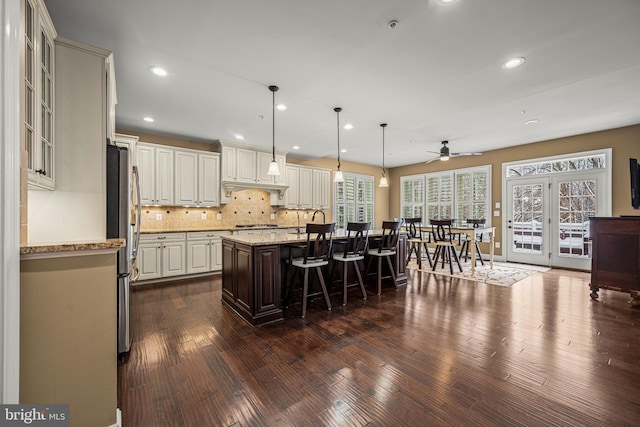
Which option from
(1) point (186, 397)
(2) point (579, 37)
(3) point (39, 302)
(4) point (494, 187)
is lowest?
(1) point (186, 397)

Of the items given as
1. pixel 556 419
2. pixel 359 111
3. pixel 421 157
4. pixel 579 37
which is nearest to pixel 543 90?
pixel 579 37

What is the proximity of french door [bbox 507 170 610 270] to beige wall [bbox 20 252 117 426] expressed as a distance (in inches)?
282

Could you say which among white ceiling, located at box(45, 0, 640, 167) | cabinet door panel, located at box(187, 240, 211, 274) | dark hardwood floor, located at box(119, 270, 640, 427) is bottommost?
dark hardwood floor, located at box(119, 270, 640, 427)

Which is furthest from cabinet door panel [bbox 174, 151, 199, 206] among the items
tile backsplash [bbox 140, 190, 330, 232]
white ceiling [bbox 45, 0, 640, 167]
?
white ceiling [bbox 45, 0, 640, 167]

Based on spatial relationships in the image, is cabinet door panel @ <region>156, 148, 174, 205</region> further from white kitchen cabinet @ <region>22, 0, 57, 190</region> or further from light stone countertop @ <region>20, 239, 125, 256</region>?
light stone countertop @ <region>20, 239, 125, 256</region>

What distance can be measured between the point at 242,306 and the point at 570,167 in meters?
6.80

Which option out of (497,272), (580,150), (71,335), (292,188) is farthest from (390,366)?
(580,150)

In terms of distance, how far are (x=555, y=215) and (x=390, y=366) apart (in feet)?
19.1

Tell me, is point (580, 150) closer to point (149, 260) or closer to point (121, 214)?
point (121, 214)

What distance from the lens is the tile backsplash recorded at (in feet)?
16.7

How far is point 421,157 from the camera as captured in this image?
7.45 meters

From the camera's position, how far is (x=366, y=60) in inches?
107

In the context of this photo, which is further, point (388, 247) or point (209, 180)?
point (209, 180)

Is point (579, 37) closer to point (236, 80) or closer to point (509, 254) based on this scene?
point (236, 80)
